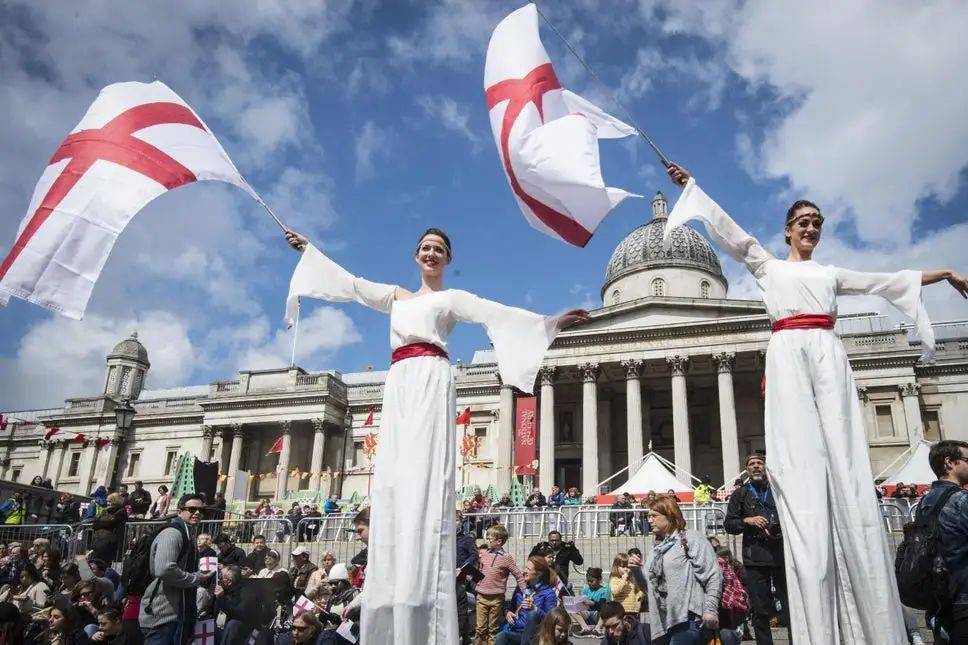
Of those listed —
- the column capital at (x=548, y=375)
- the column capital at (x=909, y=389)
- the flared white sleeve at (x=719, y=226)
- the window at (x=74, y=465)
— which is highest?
the column capital at (x=548, y=375)

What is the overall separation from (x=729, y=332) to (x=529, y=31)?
30525 mm

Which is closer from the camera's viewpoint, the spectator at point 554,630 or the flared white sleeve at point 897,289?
the flared white sleeve at point 897,289

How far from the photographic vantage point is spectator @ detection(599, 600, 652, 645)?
7.41m

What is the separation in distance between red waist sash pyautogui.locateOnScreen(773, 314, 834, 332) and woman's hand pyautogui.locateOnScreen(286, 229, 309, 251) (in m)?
3.63

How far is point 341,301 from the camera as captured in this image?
Result: 533 centimetres

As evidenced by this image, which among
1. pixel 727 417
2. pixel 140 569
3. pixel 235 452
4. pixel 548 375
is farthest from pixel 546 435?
pixel 140 569

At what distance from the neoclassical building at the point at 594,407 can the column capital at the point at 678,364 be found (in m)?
0.14

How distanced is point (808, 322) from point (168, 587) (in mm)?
5728

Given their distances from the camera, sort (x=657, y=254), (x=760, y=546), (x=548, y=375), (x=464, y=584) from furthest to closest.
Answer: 1. (x=657, y=254)
2. (x=548, y=375)
3. (x=464, y=584)
4. (x=760, y=546)

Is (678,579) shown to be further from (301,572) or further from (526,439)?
(526,439)

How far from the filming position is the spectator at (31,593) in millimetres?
9148

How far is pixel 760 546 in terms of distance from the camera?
6.29 metres

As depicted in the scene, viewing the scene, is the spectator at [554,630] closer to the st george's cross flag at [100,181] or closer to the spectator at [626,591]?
the spectator at [626,591]

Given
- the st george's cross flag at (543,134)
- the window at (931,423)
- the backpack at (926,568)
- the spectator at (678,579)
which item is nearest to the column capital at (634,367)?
the window at (931,423)
